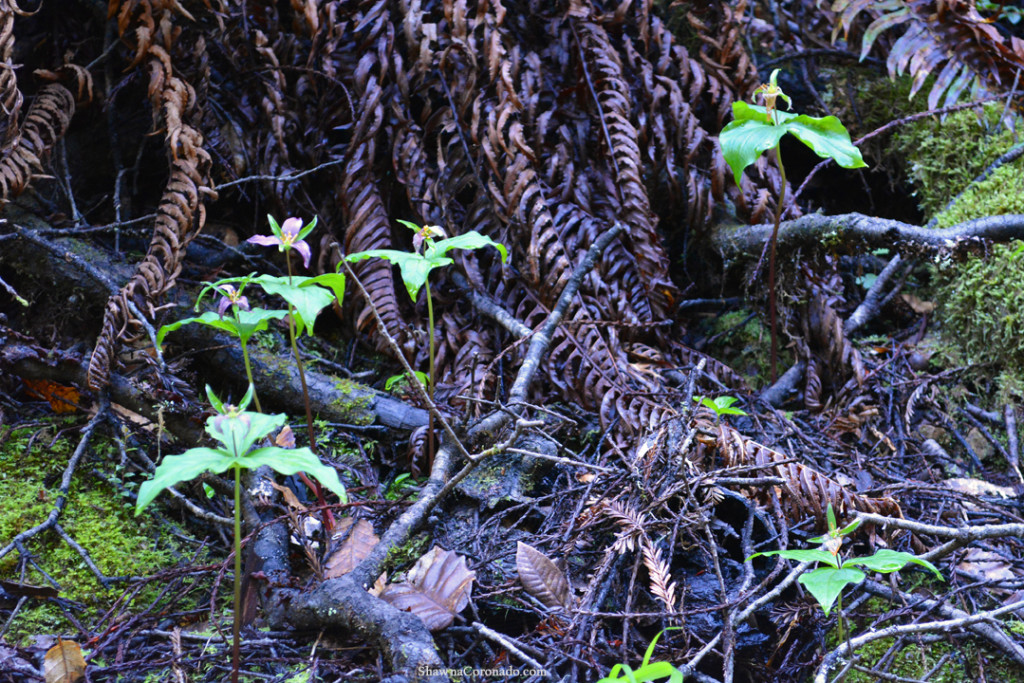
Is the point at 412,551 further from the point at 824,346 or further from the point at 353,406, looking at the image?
the point at 824,346

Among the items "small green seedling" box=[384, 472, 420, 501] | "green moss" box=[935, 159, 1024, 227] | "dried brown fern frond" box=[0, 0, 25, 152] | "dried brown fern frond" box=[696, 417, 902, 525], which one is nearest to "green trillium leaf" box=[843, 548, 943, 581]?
"dried brown fern frond" box=[696, 417, 902, 525]

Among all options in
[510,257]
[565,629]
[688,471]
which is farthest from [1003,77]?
[565,629]

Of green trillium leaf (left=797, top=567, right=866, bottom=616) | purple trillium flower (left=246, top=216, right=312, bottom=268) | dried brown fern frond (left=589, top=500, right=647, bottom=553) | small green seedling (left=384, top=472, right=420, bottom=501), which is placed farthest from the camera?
small green seedling (left=384, top=472, right=420, bottom=501)

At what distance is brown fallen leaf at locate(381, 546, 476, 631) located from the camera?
6.09 ft

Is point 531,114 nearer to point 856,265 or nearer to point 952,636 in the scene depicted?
point 856,265

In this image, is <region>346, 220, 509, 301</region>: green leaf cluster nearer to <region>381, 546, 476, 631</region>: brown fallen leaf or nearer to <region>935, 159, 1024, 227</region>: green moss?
<region>381, 546, 476, 631</region>: brown fallen leaf

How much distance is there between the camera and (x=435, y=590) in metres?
→ 1.92

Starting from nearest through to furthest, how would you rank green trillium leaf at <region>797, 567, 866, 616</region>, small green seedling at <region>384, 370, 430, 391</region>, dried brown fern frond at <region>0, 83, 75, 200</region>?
green trillium leaf at <region>797, 567, 866, 616</region>
dried brown fern frond at <region>0, 83, 75, 200</region>
small green seedling at <region>384, 370, 430, 391</region>

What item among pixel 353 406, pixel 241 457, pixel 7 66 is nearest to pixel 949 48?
pixel 353 406

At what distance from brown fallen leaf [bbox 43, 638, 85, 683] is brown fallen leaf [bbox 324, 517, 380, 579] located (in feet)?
2.03

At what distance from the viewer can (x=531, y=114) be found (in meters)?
3.19

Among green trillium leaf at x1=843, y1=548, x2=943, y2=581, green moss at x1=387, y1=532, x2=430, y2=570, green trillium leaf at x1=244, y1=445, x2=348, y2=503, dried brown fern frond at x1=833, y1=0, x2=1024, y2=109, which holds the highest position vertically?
dried brown fern frond at x1=833, y1=0, x2=1024, y2=109

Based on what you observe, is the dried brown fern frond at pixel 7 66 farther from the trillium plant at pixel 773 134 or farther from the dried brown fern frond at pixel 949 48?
the dried brown fern frond at pixel 949 48

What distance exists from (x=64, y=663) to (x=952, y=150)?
14.6 feet
